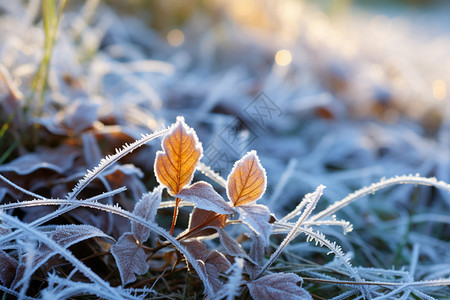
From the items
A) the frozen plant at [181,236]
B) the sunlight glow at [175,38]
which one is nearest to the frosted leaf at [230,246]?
the frozen plant at [181,236]

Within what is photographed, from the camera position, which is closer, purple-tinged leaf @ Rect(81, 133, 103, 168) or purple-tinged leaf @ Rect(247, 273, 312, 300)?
purple-tinged leaf @ Rect(247, 273, 312, 300)

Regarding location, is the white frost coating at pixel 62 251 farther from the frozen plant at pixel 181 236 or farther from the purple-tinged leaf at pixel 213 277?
the purple-tinged leaf at pixel 213 277

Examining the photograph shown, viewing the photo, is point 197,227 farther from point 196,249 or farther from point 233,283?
point 233,283

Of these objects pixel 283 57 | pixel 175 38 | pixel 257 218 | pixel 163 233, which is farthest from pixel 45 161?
pixel 175 38

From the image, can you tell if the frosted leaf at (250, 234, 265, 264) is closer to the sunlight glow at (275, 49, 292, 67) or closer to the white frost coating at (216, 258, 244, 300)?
the white frost coating at (216, 258, 244, 300)

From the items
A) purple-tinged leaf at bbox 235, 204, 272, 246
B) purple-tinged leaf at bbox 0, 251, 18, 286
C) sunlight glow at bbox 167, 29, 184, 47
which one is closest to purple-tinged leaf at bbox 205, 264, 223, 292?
purple-tinged leaf at bbox 235, 204, 272, 246
